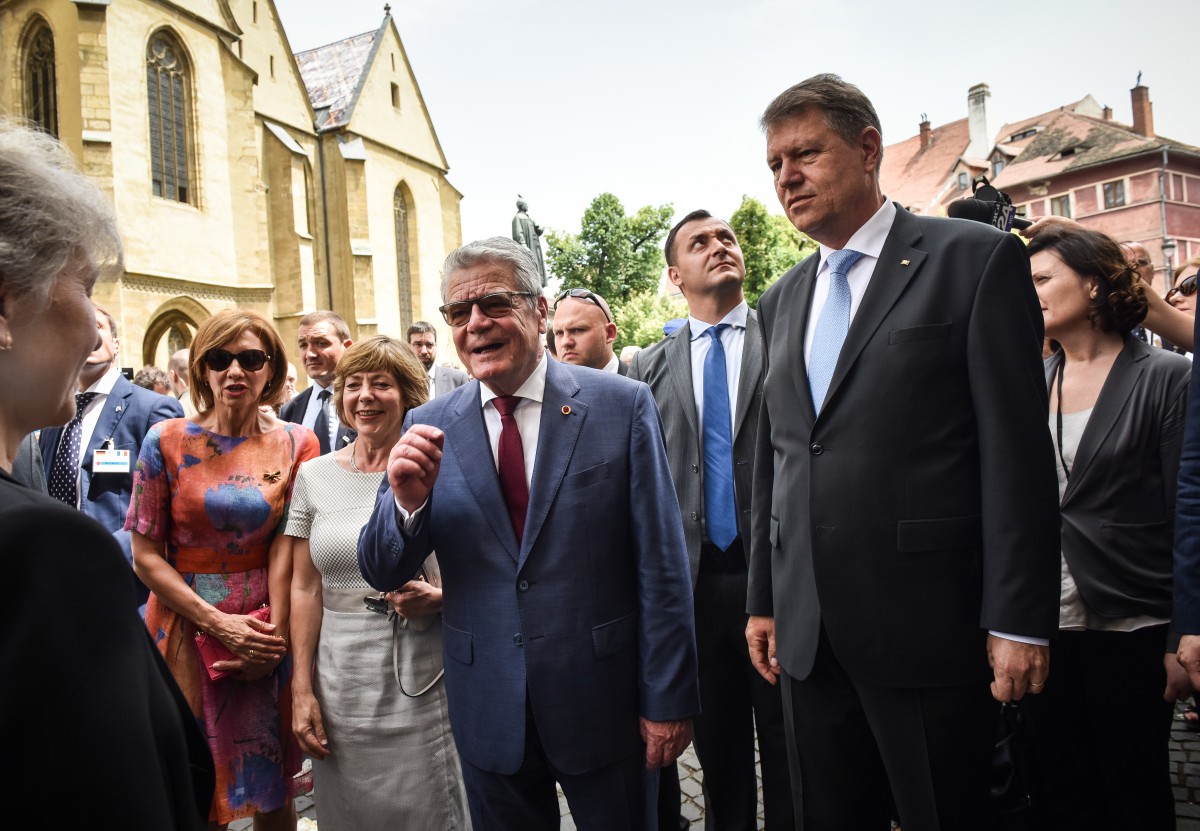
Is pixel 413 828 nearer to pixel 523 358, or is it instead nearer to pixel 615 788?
pixel 615 788

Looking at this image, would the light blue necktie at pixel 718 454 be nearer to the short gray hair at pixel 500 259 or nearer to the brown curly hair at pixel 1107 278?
the short gray hair at pixel 500 259

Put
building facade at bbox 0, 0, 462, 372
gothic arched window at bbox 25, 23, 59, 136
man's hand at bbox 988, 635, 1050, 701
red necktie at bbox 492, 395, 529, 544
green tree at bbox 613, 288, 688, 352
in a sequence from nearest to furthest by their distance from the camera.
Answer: man's hand at bbox 988, 635, 1050, 701, red necktie at bbox 492, 395, 529, 544, building facade at bbox 0, 0, 462, 372, gothic arched window at bbox 25, 23, 59, 136, green tree at bbox 613, 288, 688, 352

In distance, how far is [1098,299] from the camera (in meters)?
2.97

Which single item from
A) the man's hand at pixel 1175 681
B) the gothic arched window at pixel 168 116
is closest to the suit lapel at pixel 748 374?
the man's hand at pixel 1175 681

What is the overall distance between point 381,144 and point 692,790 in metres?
32.0

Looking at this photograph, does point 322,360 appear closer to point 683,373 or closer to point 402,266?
point 683,373

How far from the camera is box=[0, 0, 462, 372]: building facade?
18359 millimetres

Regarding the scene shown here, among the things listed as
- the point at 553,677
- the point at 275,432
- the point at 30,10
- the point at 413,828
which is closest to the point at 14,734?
the point at 553,677

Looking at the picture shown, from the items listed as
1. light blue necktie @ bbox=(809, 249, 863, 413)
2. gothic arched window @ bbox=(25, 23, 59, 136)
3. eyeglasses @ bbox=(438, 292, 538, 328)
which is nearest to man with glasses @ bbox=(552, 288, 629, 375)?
eyeglasses @ bbox=(438, 292, 538, 328)

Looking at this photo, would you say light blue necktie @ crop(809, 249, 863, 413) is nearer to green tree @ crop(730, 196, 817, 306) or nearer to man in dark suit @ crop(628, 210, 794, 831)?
man in dark suit @ crop(628, 210, 794, 831)

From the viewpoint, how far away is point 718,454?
3266 millimetres

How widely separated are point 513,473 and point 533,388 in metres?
A: 0.30

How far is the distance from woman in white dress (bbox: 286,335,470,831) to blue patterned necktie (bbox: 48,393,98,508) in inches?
63.8

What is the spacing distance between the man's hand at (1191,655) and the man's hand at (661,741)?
4.54 feet
